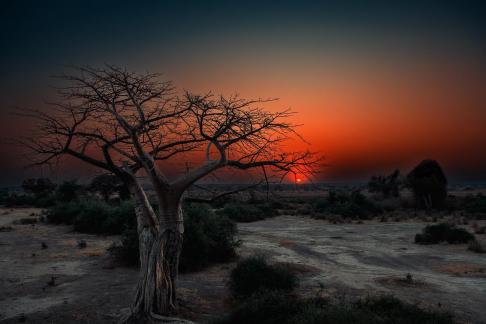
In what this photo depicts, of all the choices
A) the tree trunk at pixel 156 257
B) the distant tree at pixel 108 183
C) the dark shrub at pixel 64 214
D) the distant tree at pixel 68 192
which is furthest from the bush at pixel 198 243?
the distant tree at pixel 68 192

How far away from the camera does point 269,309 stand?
736 centimetres

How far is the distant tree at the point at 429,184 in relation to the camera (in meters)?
39.3

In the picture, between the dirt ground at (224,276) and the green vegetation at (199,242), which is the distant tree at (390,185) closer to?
the dirt ground at (224,276)

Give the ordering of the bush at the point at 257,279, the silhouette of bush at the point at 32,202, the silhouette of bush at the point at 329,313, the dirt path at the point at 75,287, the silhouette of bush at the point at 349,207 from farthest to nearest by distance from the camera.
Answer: the silhouette of bush at the point at 32,202, the silhouette of bush at the point at 349,207, the bush at the point at 257,279, the dirt path at the point at 75,287, the silhouette of bush at the point at 329,313

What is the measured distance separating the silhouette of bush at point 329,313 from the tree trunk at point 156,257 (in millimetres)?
1398

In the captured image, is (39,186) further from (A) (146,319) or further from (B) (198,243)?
(A) (146,319)

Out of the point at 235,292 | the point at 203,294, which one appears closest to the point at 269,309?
the point at 235,292

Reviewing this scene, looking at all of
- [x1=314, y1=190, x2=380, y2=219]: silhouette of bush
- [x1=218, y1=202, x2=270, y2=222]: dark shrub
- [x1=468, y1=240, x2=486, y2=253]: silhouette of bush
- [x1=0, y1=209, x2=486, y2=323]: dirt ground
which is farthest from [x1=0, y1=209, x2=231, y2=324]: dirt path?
[x1=314, y1=190, x2=380, y2=219]: silhouette of bush

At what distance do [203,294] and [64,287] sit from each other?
403 cm

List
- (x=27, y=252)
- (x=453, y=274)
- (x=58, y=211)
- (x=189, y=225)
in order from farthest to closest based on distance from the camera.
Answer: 1. (x=58, y=211)
2. (x=27, y=252)
3. (x=189, y=225)
4. (x=453, y=274)

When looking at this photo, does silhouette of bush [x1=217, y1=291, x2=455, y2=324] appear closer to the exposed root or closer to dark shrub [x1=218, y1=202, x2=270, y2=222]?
the exposed root

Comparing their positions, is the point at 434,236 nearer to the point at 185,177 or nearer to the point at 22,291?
the point at 185,177

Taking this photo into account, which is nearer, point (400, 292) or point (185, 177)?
point (185, 177)

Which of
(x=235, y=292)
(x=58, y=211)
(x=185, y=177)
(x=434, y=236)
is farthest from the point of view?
(x=58, y=211)
